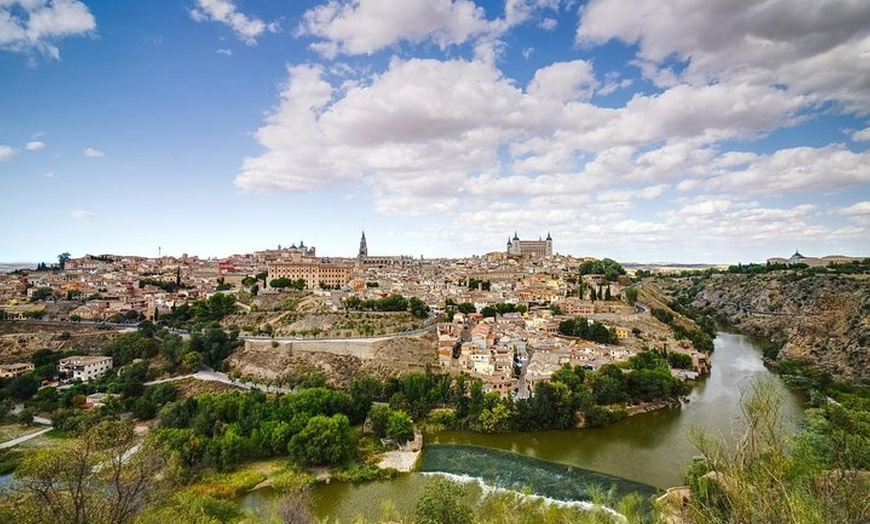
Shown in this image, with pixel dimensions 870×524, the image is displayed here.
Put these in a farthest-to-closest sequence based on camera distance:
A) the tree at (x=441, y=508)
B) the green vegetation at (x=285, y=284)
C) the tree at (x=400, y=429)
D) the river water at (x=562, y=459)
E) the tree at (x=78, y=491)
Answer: the green vegetation at (x=285, y=284) → the tree at (x=400, y=429) → the river water at (x=562, y=459) → the tree at (x=441, y=508) → the tree at (x=78, y=491)

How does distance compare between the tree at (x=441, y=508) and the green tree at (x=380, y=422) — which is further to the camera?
the green tree at (x=380, y=422)

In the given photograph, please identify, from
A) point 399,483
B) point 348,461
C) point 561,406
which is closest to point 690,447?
point 561,406

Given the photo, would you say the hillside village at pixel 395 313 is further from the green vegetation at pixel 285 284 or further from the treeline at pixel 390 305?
the treeline at pixel 390 305

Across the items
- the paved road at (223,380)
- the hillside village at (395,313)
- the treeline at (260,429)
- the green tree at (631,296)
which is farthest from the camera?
the green tree at (631,296)

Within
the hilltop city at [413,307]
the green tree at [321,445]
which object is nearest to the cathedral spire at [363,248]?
the hilltop city at [413,307]

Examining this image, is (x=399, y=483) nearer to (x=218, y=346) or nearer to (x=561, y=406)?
(x=561, y=406)

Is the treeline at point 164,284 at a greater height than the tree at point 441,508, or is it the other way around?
the treeline at point 164,284

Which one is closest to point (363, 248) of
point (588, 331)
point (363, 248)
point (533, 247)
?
point (363, 248)

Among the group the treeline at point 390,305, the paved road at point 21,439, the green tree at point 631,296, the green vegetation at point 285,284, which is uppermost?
the green vegetation at point 285,284
